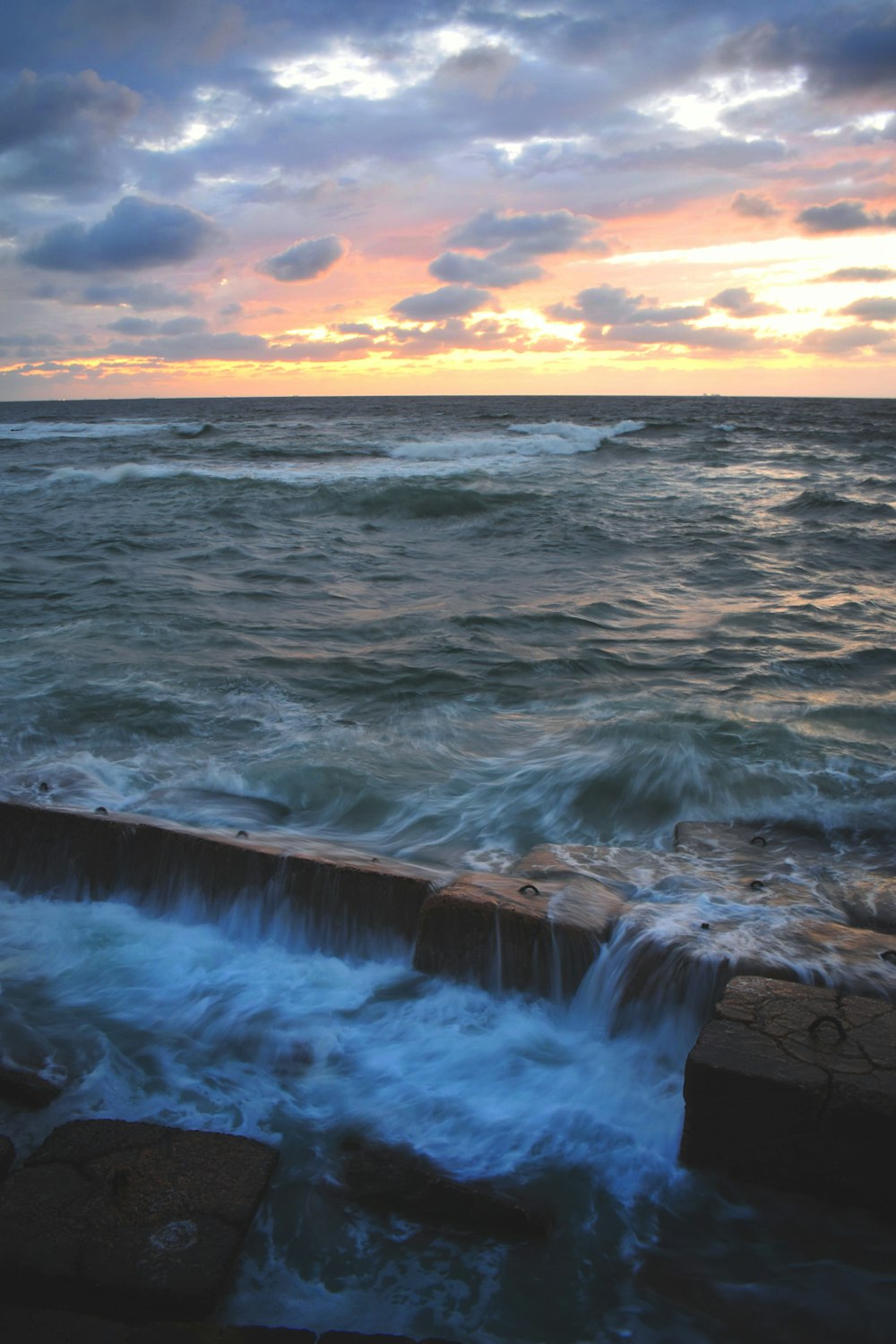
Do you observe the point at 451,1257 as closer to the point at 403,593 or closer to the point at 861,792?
the point at 861,792

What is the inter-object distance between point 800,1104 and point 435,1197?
1.01 meters

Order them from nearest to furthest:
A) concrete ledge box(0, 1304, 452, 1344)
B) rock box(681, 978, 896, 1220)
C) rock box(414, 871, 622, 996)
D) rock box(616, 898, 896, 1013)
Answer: concrete ledge box(0, 1304, 452, 1344) → rock box(681, 978, 896, 1220) → rock box(616, 898, 896, 1013) → rock box(414, 871, 622, 996)

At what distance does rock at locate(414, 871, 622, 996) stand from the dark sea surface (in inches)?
3.5

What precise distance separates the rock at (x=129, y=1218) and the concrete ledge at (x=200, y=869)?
1.26 meters

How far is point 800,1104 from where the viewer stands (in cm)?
246

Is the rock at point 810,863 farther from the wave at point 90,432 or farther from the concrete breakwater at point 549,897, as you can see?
the wave at point 90,432

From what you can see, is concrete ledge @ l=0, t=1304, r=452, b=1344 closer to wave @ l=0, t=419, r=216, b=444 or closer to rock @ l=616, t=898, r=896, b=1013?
rock @ l=616, t=898, r=896, b=1013

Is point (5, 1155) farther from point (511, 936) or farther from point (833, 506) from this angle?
point (833, 506)

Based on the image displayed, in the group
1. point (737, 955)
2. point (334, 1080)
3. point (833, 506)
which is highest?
point (833, 506)

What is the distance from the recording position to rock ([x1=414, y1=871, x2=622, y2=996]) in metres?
3.43

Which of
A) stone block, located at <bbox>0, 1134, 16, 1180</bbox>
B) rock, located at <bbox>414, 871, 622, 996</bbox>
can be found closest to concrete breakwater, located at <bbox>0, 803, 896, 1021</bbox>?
rock, located at <bbox>414, 871, 622, 996</bbox>

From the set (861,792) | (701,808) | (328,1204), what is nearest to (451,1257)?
(328,1204)

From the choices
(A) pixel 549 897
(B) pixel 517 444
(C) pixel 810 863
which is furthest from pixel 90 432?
(A) pixel 549 897

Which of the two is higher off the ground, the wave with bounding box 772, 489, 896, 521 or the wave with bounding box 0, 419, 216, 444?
the wave with bounding box 0, 419, 216, 444
